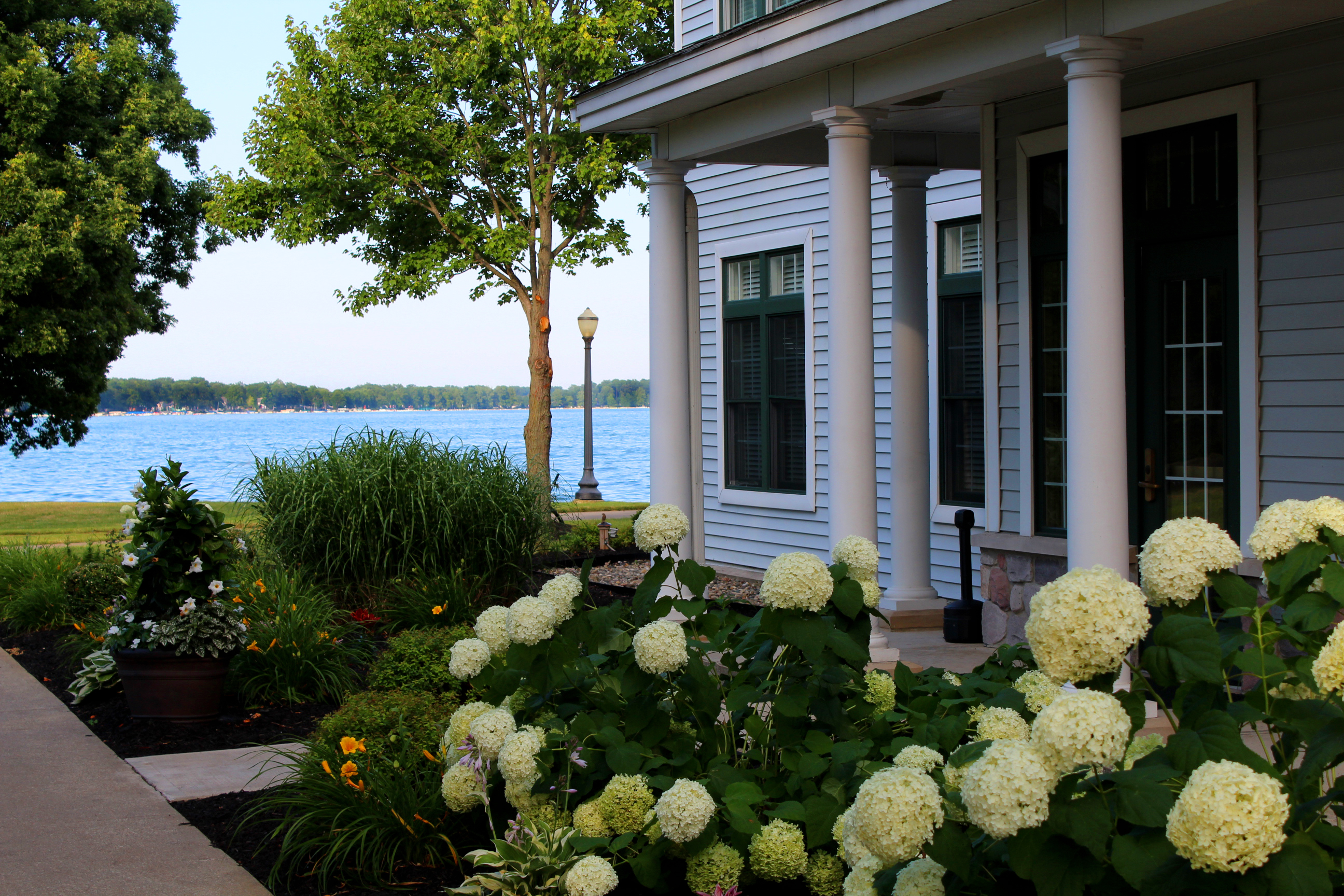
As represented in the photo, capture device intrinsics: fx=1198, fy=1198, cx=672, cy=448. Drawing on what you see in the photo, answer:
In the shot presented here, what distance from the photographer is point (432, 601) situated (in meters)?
8.19

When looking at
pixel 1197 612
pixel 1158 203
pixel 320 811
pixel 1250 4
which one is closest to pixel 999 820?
pixel 1197 612

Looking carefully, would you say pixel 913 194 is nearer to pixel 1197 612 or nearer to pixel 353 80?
pixel 1197 612

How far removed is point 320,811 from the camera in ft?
14.0

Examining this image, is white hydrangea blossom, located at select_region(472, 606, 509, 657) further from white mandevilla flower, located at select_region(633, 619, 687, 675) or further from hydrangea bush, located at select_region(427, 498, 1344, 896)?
white mandevilla flower, located at select_region(633, 619, 687, 675)

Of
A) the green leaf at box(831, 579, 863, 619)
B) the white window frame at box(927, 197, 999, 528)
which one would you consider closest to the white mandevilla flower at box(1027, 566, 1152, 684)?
the green leaf at box(831, 579, 863, 619)

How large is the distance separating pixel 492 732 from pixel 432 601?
15.0 ft

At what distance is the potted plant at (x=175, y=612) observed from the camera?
648 cm

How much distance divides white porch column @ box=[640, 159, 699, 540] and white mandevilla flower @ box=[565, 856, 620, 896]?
17.3 ft

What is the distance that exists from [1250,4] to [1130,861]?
4.25 m

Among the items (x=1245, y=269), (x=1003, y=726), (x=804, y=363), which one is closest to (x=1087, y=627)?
(x=1003, y=726)

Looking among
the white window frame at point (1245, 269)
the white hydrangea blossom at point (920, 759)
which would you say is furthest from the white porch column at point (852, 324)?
the white hydrangea blossom at point (920, 759)

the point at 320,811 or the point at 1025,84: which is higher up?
the point at 1025,84

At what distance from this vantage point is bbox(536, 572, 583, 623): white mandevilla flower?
373 cm

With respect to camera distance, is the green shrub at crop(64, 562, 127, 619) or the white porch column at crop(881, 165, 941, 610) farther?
the green shrub at crop(64, 562, 127, 619)
